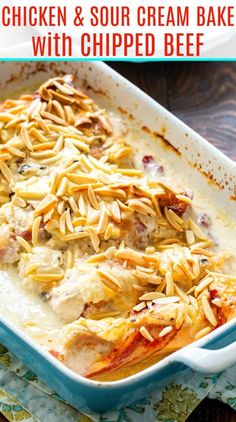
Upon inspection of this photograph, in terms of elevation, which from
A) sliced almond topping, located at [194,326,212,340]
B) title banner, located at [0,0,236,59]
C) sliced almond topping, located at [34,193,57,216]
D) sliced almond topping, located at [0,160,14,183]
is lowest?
sliced almond topping, located at [194,326,212,340]

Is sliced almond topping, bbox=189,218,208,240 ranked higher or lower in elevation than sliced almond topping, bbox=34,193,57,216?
lower

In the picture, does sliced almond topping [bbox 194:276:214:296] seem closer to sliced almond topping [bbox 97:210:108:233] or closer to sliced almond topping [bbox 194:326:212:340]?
sliced almond topping [bbox 194:326:212:340]

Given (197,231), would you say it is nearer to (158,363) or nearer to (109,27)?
(158,363)

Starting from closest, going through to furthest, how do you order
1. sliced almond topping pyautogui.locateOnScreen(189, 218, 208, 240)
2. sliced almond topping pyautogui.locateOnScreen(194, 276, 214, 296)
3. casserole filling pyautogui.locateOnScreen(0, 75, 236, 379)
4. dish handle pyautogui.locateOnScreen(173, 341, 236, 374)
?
1. dish handle pyautogui.locateOnScreen(173, 341, 236, 374)
2. casserole filling pyautogui.locateOnScreen(0, 75, 236, 379)
3. sliced almond topping pyautogui.locateOnScreen(194, 276, 214, 296)
4. sliced almond topping pyautogui.locateOnScreen(189, 218, 208, 240)

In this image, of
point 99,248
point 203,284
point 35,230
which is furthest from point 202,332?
point 35,230

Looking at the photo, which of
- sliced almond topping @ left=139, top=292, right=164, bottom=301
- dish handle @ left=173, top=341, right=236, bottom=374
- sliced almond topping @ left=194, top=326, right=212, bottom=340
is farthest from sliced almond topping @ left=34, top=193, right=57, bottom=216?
dish handle @ left=173, top=341, right=236, bottom=374

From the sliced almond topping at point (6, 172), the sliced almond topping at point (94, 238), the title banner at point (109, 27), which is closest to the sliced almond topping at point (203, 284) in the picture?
the sliced almond topping at point (94, 238)

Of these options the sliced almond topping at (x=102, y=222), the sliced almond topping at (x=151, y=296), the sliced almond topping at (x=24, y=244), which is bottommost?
the sliced almond topping at (x=151, y=296)

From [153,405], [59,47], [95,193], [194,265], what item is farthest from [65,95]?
[153,405]

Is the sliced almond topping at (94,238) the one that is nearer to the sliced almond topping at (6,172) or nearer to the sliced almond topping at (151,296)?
the sliced almond topping at (151,296)
